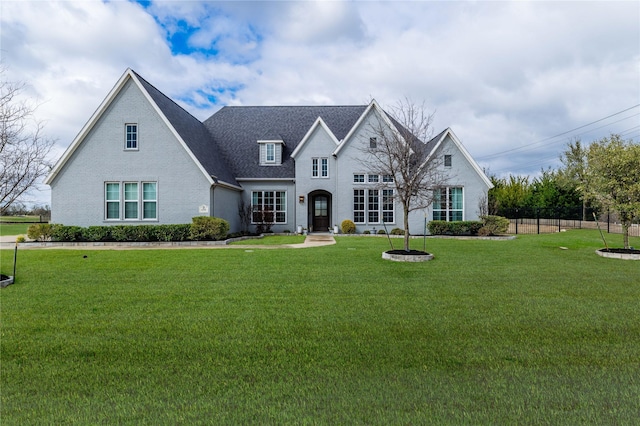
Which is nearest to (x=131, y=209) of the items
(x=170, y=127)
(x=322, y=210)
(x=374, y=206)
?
(x=170, y=127)

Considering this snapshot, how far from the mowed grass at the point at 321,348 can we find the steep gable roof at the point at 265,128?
15.9 metres

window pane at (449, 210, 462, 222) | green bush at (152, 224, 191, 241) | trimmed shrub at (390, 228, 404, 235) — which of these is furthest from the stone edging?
green bush at (152, 224, 191, 241)

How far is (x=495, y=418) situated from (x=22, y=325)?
680 centimetres

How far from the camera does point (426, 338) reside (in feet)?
17.3

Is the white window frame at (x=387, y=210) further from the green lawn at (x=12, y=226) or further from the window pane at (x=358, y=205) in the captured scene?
the green lawn at (x=12, y=226)

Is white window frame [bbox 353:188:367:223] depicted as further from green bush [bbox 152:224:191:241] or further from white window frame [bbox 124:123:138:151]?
white window frame [bbox 124:123:138:151]

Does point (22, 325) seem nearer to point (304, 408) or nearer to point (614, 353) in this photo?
point (304, 408)

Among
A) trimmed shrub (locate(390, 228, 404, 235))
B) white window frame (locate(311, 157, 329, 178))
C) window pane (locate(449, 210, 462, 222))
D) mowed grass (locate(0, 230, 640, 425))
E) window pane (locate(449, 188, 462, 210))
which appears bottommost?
mowed grass (locate(0, 230, 640, 425))

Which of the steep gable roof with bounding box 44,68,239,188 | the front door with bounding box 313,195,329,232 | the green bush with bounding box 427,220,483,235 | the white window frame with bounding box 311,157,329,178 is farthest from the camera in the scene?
the front door with bounding box 313,195,329,232

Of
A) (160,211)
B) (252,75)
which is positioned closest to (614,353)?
(252,75)

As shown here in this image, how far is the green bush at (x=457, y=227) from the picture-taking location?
72.9 feet

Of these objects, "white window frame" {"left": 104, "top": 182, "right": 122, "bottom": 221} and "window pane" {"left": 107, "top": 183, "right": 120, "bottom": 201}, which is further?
"window pane" {"left": 107, "top": 183, "right": 120, "bottom": 201}

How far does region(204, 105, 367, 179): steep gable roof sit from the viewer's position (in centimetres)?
2517

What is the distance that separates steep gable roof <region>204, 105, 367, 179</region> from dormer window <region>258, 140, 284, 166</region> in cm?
39
